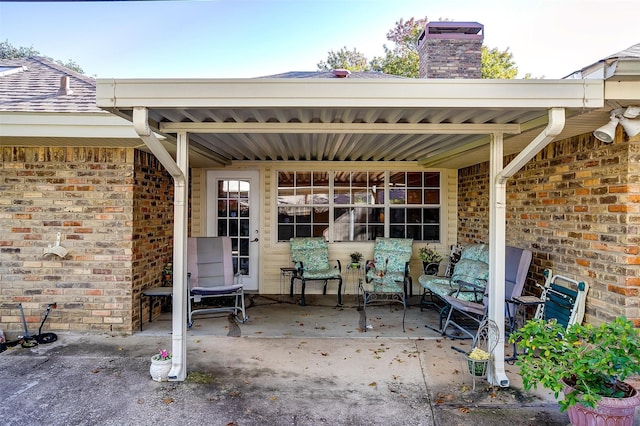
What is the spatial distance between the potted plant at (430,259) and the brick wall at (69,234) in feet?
13.6

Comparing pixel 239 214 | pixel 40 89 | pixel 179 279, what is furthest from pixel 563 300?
pixel 40 89

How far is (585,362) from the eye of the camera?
95.3 inches

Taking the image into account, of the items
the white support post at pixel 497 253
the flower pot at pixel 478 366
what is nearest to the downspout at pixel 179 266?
the flower pot at pixel 478 366

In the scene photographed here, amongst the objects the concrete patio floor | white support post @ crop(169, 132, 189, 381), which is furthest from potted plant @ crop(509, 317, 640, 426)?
white support post @ crop(169, 132, 189, 381)

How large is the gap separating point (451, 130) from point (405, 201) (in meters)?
3.39

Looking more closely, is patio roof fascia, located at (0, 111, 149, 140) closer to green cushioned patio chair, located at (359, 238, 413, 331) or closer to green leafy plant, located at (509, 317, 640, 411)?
green cushioned patio chair, located at (359, 238, 413, 331)

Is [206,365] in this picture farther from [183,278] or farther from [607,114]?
[607,114]

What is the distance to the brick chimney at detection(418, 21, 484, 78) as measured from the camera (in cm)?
575

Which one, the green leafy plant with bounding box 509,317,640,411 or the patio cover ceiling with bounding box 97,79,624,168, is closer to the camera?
the green leafy plant with bounding box 509,317,640,411

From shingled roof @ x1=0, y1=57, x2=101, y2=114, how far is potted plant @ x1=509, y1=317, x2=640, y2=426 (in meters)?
4.12

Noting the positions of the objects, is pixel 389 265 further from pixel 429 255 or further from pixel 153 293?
pixel 153 293

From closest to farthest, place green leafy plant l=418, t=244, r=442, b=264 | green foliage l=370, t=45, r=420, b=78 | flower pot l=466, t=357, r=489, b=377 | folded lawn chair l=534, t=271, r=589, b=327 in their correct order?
flower pot l=466, t=357, r=489, b=377
folded lawn chair l=534, t=271, r=589, b=327
green leafy plant l=418, t=244, r=442, b=264
green foliage l=370, t=45, r=420, b=78

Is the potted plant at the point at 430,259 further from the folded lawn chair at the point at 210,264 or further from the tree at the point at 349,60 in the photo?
the tree at the point at 349,60

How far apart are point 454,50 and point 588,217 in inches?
127
